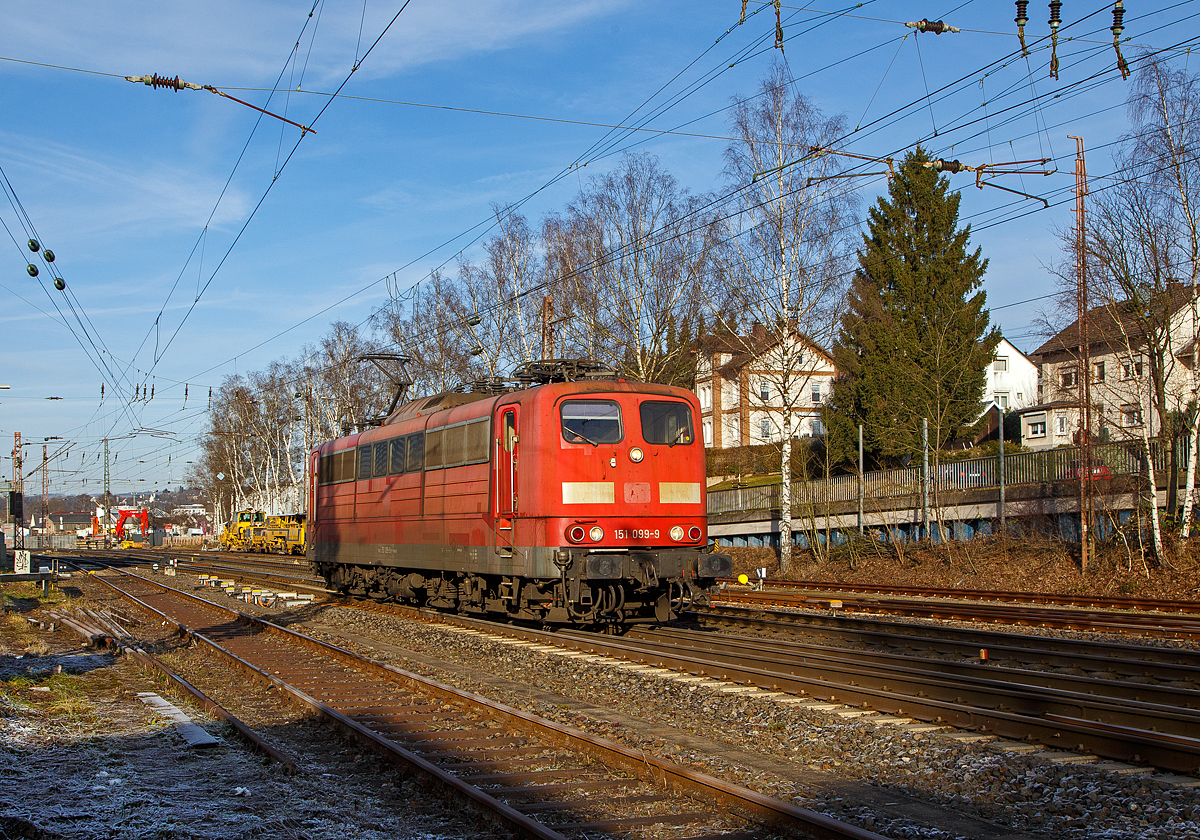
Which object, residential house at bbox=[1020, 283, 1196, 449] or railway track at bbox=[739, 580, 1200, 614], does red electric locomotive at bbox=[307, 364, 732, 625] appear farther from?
residential house at bbox=[1020, 283, 1196, 449]

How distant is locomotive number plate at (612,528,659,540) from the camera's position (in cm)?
1341

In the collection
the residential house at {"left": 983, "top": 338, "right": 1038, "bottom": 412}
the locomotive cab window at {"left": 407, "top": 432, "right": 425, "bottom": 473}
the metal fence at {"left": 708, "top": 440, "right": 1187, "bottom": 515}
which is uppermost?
the residential house at {"left": 983, "top": 338, "right": 1038, "bottom": 412}

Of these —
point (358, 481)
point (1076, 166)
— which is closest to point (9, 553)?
point (358, 481)

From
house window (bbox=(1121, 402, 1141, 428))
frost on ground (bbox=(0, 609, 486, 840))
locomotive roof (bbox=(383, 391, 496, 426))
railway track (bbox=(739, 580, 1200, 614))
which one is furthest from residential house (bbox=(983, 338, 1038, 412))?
frost on ground (bbox=(0, 609, 486, 840))

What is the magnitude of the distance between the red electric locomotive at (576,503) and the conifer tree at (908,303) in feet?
76.2

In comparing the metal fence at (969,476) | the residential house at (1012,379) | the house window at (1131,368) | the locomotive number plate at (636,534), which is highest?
the residential house at (1012,379)

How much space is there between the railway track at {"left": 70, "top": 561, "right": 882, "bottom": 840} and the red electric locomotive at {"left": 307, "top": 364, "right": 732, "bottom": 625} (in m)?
2.90

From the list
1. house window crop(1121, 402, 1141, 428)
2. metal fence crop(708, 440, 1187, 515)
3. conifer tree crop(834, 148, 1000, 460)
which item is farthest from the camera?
conifer tree crop(834, 148, 1000, 460)

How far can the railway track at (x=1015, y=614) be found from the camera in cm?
1402

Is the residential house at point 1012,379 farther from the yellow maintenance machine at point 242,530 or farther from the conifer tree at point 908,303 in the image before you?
the yellow maintenance machine at point 242,530

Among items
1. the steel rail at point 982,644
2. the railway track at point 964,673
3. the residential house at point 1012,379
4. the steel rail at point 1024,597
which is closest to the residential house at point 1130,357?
the steel rail at point 1024,597

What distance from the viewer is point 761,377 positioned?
3216 cm

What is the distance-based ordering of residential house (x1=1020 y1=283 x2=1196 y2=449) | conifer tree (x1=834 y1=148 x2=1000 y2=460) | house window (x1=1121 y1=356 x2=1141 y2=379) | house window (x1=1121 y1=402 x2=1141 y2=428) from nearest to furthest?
residential house (x1=1020 y1=283 x2=1196 y2=449) < house window (x1=1121 y1=356 x2=1141 y2=379) < house window (x1=1121 y1=402 x2=1141 y2=428) < conifer tree (x1=834 y1=148 x2=1000 y2=460)

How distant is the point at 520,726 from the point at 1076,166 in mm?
18478
